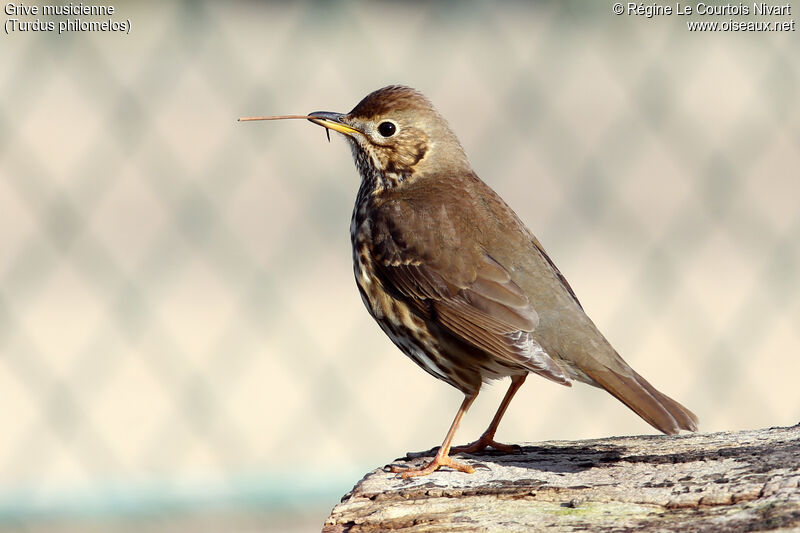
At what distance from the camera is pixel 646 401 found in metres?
4.75

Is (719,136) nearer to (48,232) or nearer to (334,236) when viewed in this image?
(334,236)

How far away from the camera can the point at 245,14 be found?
2217 centimetres

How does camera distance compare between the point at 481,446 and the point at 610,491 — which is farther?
Result: the point at 481,446

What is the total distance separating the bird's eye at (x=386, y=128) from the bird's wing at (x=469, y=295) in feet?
2.48

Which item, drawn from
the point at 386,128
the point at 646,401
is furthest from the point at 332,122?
the point at 646,401

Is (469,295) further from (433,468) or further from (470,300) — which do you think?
(433,468)

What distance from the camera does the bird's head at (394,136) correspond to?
20.0ft

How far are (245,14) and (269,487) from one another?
54.2 ft

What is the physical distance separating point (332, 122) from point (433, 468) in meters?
2.04

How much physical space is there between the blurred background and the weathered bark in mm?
2433

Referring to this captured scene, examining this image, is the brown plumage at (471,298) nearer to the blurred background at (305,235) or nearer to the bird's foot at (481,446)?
the bird's foot at (481,446)

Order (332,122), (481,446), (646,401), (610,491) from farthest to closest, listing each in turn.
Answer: (332,122)
(481,446)
(646,401)
(610,491)

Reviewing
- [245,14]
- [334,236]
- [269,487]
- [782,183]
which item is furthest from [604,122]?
[269,487]

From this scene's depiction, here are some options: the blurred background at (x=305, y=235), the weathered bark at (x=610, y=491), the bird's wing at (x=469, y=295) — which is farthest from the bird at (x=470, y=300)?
the blurred background at (x=305, y=235)
